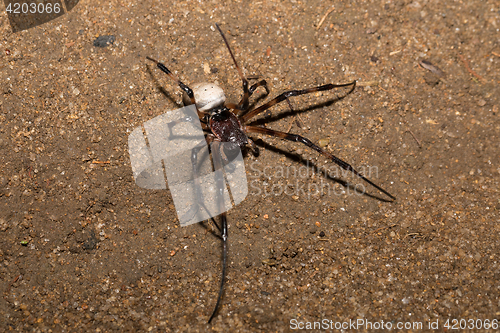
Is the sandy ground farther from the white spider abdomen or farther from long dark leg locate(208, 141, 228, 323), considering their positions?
the white spider abdomen

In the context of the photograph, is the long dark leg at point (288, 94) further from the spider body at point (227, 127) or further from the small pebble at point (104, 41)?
the small pebble at point (104, 41)

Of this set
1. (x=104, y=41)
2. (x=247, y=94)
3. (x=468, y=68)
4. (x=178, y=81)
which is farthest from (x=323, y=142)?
(x=104, y=41)

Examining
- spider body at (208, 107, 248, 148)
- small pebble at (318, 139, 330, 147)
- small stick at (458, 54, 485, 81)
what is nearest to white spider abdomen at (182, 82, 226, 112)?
spider body at (208, 107, 248, 148)

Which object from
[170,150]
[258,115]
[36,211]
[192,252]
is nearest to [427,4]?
[258,115]

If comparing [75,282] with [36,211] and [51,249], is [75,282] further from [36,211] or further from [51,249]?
[36,211]

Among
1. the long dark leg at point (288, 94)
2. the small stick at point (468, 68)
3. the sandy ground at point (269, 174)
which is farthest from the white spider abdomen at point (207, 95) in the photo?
the small stick at point (468, 68)

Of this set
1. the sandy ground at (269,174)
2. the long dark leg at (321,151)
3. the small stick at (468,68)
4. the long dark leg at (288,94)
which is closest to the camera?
the sandy ground at (269,174)

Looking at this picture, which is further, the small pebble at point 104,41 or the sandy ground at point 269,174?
the small pebble at point 104,41
